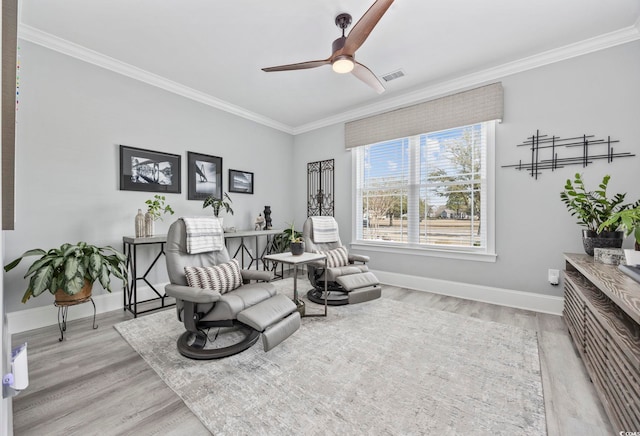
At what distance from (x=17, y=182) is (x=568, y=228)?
5.50 metres

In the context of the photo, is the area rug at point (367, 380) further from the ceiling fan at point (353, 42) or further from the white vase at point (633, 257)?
the ceiling fan at point (353, 42)

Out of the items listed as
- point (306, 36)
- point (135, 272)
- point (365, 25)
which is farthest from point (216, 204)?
point (365, 25)

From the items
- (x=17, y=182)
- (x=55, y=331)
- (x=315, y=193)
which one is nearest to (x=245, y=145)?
(x=315, y=193)

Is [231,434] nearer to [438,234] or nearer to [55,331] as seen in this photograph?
[55,331]

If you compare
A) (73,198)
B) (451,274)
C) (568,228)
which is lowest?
(451,274)

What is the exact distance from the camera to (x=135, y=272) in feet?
9.93

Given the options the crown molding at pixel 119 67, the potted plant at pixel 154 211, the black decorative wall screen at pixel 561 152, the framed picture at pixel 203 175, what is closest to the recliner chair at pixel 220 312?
the potted plant at pixel 154 211

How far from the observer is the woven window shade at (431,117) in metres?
3.30

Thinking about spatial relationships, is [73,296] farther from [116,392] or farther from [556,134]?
[556,134]

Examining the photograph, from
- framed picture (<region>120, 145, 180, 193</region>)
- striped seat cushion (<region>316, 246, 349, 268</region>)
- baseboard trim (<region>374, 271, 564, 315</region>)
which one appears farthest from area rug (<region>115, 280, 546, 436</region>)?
framed picture (<region>120, 145, 180, 193</region>)

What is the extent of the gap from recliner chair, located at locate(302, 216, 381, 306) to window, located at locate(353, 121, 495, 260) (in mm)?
952

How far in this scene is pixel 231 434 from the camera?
141 centimetres

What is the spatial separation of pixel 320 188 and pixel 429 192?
6.44 ft

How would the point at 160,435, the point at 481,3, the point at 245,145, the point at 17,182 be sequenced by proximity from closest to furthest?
the point at 160,435
the point at 481,3
the point at 17,182
the point at 245,145
